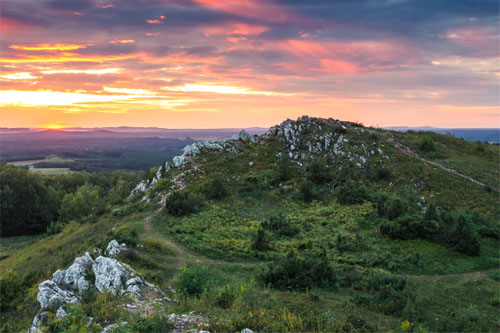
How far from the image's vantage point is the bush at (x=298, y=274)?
43.2ft

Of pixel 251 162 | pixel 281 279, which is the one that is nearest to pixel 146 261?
pixel 281 279

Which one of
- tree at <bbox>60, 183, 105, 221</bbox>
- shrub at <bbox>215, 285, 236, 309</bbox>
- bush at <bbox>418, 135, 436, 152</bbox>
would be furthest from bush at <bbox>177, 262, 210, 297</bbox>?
tree at <bbox>60, 183, 105, 221</bbox>

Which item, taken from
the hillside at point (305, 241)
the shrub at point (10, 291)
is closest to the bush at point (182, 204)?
the hillside at point (305, 241)

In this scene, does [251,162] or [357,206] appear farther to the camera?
[251,162]

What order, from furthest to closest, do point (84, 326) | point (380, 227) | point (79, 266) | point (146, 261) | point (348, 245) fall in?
point (380, 227), point (348, 245), point (146, 261), point (79, 266), point (84, 326)

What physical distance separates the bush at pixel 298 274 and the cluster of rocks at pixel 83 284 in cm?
485

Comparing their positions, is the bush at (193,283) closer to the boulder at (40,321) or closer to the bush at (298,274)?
the bush at (298,274)

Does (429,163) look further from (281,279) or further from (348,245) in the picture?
(281,279)

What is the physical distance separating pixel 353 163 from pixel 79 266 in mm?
27185

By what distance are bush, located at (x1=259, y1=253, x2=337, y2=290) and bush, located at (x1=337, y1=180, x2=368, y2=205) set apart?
12441 millimetres

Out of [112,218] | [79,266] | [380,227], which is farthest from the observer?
[112,218]

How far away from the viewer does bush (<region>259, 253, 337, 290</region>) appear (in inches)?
518

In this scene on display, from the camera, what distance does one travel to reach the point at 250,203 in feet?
89.8

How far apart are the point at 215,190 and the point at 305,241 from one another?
11774 mm
